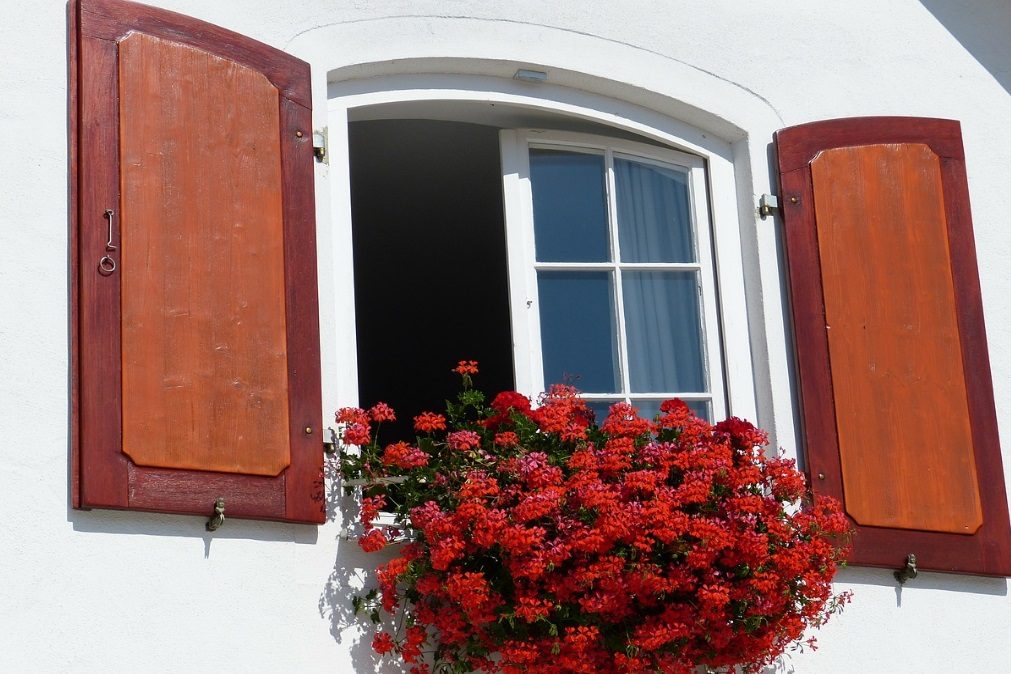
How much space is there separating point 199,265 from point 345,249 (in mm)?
574

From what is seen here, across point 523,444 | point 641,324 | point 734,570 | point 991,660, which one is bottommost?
point 991,660

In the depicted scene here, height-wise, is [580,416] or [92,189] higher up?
[92,189]

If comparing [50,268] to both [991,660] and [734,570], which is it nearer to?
[734,570]

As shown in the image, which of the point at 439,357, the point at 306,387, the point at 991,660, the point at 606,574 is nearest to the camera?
the point at 606,574

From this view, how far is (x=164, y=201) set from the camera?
4.72 m

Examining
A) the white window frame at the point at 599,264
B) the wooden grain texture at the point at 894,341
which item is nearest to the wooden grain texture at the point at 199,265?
the white window frame at the point at 599,264

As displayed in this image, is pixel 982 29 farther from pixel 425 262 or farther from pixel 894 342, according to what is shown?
pixel 425 262

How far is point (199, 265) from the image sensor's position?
15.5 feet

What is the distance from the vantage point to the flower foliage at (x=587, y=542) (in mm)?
4555

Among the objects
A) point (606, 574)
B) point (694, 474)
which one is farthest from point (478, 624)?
point (694, 474)

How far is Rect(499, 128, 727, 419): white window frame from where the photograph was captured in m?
5.38

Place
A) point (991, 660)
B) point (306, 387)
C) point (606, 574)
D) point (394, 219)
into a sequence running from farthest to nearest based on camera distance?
1. point (394, 219)
2. point (991, 660)
3. point (306, 387)
4. point (606, 574)

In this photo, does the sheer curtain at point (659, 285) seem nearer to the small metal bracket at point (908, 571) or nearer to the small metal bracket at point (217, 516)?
the small metal bracket at point (908, 571)

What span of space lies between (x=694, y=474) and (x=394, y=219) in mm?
3485
